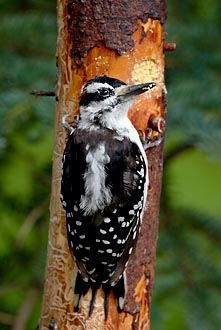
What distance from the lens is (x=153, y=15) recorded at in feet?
10.7

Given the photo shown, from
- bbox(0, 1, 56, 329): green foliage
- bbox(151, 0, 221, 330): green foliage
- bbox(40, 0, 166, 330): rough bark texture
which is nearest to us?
bbox(40, 0, 166, 330): rough bark texture

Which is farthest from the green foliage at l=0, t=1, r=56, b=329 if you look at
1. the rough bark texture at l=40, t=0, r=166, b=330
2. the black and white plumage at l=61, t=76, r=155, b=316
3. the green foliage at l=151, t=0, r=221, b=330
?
the black and white plumage at l=61, t=76, r=155, b=316

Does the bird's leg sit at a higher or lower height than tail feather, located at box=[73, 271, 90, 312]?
higher

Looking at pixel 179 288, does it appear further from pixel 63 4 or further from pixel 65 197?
pixel 63 4

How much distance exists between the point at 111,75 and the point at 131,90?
Answer: 14 centimetres

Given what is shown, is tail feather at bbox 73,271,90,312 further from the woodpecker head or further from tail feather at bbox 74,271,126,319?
the woodpecker head

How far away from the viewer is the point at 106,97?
316cm


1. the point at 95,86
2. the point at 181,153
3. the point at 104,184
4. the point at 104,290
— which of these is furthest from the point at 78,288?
the point at 181,153

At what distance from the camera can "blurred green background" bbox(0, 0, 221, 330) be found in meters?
3.65

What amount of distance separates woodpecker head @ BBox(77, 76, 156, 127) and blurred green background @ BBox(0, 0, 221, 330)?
1.35ft

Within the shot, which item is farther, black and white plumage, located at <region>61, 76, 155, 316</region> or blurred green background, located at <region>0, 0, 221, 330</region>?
blurred green background, located at <region>0, 0, 221, 330</region>

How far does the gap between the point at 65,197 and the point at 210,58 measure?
45.3 inches

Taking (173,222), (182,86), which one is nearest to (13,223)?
(173,222)

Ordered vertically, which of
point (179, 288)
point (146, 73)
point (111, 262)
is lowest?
point (179, 288)
